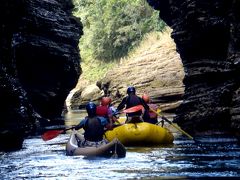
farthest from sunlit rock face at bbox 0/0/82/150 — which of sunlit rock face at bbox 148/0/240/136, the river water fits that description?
the river water

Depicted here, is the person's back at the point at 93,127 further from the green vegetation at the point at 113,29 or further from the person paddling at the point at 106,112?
the green vegetation at the point at 113,29

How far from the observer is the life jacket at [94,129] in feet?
41.8

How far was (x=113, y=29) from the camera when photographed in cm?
5356

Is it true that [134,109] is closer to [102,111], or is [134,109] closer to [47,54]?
[102,111]

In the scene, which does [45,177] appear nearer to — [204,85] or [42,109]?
[204,85]

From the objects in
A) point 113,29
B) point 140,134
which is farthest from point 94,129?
point 113,29

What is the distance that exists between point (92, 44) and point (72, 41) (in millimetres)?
27933

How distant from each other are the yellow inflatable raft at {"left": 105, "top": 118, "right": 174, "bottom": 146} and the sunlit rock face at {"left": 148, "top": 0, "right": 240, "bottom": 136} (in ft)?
8.74

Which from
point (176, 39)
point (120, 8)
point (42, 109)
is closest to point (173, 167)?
point (176, 39)

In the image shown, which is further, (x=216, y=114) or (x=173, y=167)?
(x=216, y=114)

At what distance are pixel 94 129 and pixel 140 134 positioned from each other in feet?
9.15

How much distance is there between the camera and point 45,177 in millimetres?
10125

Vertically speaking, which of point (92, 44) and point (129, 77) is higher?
point (92, 44)

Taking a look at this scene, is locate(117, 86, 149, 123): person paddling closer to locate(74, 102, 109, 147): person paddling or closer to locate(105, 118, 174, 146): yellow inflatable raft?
locate(105, 118, 174, 146): yellow inflatable raft
